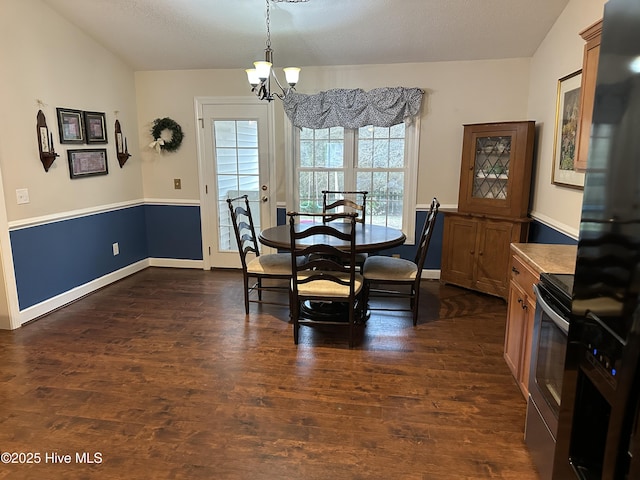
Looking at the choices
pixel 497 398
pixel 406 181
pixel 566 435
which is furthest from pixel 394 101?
pixel 566 435

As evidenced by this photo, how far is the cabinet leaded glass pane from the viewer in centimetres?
409

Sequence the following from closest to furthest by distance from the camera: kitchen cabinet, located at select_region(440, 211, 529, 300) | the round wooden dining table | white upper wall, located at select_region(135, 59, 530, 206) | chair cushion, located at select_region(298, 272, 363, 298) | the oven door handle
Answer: the oven door handle → chair cushion, located at select_region(298, 272, 363, 298) → the round wooden dining table → kitchen cabinet, located at select_region(440, 211, 529, 300) → white upper wall, located at select_region(135, 59, 530, 206)

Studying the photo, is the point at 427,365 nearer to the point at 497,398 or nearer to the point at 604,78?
the point at 497,398

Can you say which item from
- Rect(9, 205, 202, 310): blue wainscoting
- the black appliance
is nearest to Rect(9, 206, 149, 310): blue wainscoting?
Rect(9, 205, 202, 310): blue wainscoting

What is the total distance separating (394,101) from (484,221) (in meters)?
1.54

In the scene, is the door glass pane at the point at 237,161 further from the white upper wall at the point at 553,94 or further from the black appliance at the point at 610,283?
the black appliance at the point at 610,283

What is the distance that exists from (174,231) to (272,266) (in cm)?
212

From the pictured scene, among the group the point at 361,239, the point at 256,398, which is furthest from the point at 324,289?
the point at 256,398

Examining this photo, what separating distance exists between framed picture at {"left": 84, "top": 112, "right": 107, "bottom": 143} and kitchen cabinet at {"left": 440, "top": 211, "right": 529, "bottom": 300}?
3658 mm

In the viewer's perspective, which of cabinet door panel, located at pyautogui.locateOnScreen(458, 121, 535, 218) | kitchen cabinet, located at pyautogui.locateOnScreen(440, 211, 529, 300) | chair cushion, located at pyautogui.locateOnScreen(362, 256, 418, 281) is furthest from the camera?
kitchen cabinet, located at pyautogui.locateOnScreen(440, 211, 529, 300)

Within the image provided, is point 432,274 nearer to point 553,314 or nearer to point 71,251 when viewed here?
point 553,314

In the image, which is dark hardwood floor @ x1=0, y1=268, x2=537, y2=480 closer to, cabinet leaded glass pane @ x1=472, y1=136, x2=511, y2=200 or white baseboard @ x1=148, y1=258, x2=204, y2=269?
cabinet leaded glass pane @ x1=472, y1=136, x2=511, y2=200

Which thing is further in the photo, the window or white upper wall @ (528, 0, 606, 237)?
the window

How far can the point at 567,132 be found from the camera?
3322 mm
